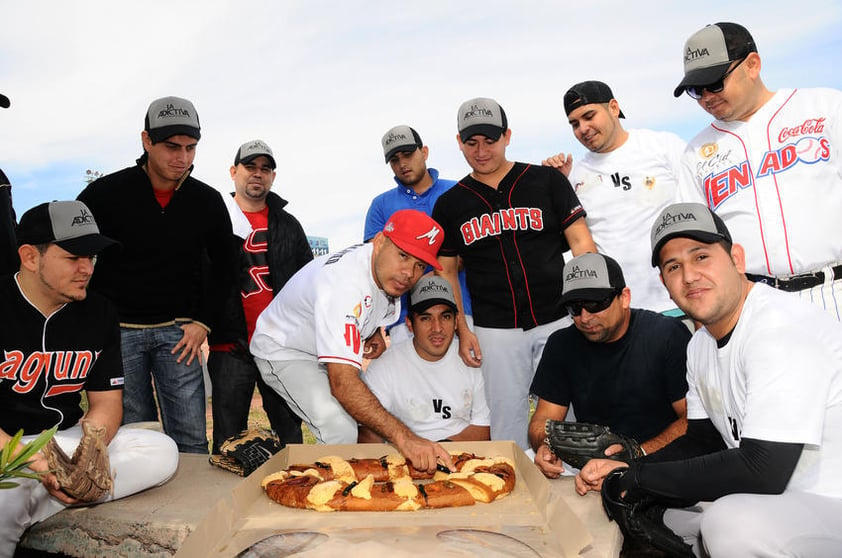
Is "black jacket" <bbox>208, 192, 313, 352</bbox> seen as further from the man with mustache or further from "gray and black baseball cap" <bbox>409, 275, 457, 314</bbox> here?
"gray and black baseball cap" <bbox>409, 275, 457, 314</bbox>

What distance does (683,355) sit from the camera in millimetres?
3619

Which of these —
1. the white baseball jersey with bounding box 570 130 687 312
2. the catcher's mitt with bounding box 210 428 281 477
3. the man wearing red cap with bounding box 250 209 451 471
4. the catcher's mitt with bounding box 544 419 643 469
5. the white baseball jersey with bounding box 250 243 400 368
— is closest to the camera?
the catcher's mitt with bounding box 544 419 643 469

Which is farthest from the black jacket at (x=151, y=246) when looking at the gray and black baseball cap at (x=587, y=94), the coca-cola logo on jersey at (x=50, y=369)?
the gray and black baseball cap at (x=587, y=94)

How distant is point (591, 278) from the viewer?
3.67 metres

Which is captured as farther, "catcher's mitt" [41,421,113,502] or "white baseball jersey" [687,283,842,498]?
"catcher's mitt" [41,421,113,502]

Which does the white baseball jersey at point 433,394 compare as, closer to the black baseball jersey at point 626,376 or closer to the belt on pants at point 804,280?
the black baseball jersey at point 626,376

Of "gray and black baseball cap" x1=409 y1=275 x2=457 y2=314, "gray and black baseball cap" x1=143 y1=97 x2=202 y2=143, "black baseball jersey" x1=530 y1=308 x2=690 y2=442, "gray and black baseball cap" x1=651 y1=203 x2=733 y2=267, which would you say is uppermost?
"gray and black baseball cap" x1=143 y1=97 x2=202 y2=143

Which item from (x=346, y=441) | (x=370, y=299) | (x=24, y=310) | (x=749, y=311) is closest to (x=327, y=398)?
(x=346, y=441)

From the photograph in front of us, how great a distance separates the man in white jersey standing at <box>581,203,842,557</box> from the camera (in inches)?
92.0

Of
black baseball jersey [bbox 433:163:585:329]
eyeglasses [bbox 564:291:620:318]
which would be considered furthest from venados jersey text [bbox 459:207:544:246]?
eyeglasses [bbox 564:291:620:318]

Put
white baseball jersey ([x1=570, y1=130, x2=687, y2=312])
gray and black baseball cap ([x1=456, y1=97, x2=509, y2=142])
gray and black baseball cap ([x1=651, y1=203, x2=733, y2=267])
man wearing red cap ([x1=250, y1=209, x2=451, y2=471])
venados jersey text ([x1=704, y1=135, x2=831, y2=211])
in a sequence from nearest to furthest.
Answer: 1. gray and black baseball cap ([x1=651, y1=203, x2=733, y2=267])
2. venados jersey text ([x1=704, y1=135, x2=831, y2=211])
3. man wearing red cap ([x1=250, y1=209, x2=451, y2=471])
4. white baseball jersey ([x1=570, y1=130, x2=687, y2=312])
5. gray and black baseball cap ([x1=456, y1=97, x2=509, y2=142])

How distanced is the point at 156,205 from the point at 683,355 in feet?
11.2

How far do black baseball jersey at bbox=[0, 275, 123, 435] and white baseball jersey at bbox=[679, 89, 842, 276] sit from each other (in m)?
3.39

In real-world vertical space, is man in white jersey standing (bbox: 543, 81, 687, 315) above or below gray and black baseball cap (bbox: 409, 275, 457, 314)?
above
